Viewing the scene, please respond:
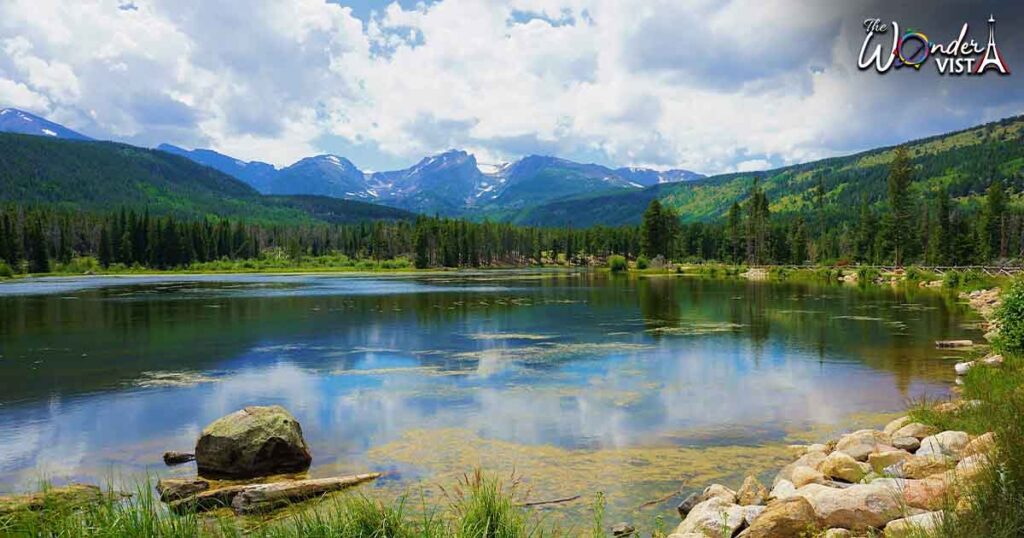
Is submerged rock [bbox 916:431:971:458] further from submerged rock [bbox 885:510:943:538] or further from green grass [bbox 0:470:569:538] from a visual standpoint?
green grass [bbox 0:470:569:538]

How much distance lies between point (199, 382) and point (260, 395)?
3745mm

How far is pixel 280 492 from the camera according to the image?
11.6m

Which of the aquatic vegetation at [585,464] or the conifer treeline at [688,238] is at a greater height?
the conifer treeline at [688,238]

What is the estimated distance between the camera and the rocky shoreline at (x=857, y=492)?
8.24 meters

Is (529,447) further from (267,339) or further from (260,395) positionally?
Answer: (267,339)

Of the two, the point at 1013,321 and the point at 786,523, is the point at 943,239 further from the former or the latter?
the point at 786,523

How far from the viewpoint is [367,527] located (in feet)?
23.7

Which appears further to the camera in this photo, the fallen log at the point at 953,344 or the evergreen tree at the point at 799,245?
the evergreen tree at the point at 799,245

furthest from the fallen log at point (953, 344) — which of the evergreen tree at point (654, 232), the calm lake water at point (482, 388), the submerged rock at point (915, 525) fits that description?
the evergreen tree at point (654, 232)

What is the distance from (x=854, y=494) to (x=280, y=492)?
986cm

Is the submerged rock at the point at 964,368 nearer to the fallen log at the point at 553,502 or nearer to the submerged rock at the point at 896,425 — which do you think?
the submerged rock at the point at 896,425

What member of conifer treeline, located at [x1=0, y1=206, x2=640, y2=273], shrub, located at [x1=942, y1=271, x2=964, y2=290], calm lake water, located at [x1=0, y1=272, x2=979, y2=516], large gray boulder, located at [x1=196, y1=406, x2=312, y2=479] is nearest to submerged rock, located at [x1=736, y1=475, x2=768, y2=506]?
calm lake water, located at [x1=0, y1=272, x2=979, y2=516]

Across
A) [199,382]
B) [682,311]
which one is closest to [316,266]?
[682,311]

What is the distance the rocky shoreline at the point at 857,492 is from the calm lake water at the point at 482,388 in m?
1.71
